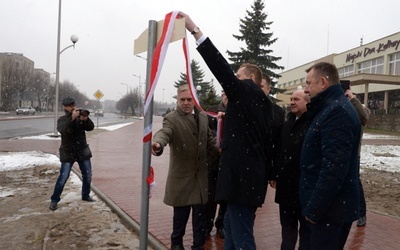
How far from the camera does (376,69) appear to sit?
4459cm

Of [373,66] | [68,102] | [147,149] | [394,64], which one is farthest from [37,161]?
[373,66]

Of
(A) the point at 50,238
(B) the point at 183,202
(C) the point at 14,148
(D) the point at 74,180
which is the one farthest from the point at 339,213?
(C) the point at 14,148

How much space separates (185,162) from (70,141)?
2911mm

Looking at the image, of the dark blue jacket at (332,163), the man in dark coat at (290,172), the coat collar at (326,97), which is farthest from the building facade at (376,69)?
the dark blue jacket at (332,163)

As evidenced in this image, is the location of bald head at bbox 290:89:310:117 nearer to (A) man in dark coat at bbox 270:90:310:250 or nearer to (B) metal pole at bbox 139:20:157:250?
(A) man in dark coat at bbox 270:90:310:250

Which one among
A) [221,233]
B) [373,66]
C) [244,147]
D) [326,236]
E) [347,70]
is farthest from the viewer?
[347,70]

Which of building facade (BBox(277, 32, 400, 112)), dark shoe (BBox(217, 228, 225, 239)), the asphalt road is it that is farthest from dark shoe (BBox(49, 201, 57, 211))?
building facade (BBox(277, 32, 400, 112))

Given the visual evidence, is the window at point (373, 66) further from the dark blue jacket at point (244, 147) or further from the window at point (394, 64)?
the dark blue jacket at point (244, 147)

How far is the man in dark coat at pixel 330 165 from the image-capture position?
232 centimetres

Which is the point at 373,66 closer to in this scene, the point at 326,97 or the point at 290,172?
the point at 290,172

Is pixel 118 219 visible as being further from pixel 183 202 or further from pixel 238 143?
pixel 238 143

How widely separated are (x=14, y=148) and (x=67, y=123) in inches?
356

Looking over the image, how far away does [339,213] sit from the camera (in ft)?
7.92

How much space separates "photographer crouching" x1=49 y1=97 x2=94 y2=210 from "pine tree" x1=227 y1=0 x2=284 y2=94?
25.1 metres
